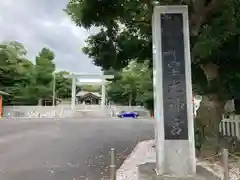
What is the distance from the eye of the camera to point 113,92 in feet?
131

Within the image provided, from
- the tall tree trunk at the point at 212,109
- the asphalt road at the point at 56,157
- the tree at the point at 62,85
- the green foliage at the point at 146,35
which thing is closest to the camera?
the green foliage at the point at 146,35

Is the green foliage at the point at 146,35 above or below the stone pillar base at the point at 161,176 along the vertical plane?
above

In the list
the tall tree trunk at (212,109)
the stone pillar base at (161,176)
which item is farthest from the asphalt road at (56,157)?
the tall tree trunk at (212,109)

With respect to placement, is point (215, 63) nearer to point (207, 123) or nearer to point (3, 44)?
Result: point (207, 123)

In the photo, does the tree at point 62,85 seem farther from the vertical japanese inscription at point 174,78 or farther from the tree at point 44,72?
the vertical japanese inscription at point 174,78

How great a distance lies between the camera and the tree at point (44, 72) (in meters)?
31.3

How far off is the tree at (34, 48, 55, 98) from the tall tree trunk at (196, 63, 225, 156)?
27426mm

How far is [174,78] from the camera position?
187 inches

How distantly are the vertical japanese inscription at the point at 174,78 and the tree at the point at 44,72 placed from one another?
28216 mm

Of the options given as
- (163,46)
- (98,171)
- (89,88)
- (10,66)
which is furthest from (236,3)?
(89,88)

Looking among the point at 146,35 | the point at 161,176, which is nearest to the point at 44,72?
the point at 146,35

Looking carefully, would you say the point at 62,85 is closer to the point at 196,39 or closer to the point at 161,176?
the point at 196,39

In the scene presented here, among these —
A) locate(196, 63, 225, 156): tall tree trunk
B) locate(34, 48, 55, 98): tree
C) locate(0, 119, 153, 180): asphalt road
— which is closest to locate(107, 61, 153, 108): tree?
locate(34, 48, 55, 98): tree

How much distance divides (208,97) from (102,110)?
88.1ft
